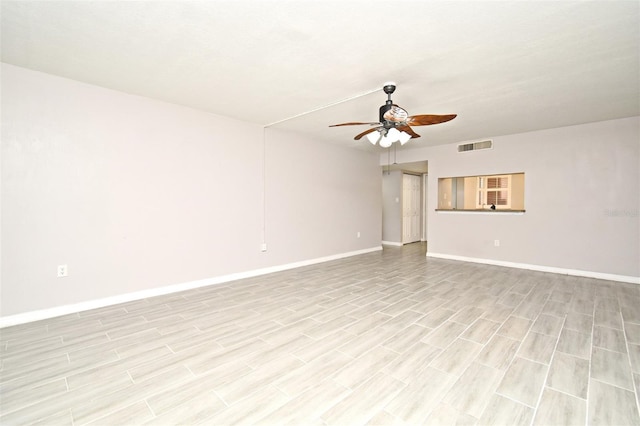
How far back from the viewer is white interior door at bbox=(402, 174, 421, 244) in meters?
8.34

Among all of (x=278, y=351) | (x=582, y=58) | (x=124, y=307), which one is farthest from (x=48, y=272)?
(x=582, y=58)

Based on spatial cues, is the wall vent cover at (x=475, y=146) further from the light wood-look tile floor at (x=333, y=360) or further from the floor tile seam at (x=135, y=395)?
the floor tile seam at (x=135, y=395)

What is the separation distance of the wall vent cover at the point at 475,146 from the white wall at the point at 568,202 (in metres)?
0.10

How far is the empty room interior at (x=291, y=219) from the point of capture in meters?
1.82

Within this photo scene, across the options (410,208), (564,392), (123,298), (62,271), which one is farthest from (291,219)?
(410,208)

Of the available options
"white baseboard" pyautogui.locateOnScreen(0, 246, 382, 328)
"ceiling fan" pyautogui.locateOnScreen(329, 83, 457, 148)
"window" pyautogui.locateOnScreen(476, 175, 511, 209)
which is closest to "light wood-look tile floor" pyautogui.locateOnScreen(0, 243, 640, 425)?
"white baseboard" pyautogui.locateOnScreen(0, 246, 382, 328)

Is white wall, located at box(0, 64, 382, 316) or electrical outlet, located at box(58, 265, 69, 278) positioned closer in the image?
white wall, located at box(0, 64, 382, 316)

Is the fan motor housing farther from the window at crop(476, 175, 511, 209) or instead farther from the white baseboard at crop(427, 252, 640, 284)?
the window at crop(476, 175, 511, 209)

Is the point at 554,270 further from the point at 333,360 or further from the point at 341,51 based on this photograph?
the point at 341,51

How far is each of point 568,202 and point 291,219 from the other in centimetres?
485

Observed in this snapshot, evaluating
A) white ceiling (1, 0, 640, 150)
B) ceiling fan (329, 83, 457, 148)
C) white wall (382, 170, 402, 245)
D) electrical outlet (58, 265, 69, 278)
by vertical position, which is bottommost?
electrical outlet (58, 265, 69, 278)

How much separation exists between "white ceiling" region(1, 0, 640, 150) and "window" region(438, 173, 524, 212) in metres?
3.75

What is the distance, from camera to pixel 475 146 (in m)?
5.79

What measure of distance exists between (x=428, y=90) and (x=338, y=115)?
1372 mm
